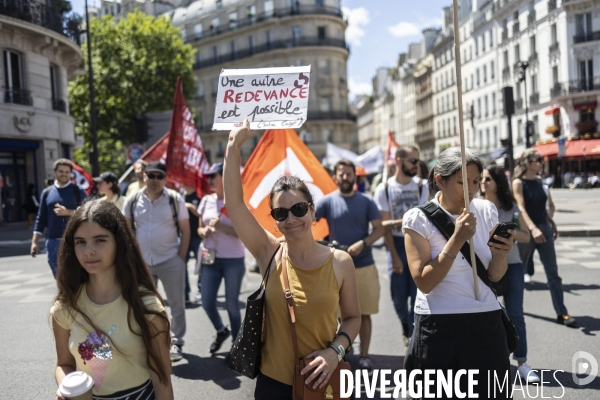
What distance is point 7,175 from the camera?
928 inches

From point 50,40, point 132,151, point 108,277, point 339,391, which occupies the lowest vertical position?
point 339,391

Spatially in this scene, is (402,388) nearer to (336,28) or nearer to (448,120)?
(336,28)

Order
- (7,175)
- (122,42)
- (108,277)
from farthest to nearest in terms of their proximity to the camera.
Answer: (122,42), (7,175), (108,277)

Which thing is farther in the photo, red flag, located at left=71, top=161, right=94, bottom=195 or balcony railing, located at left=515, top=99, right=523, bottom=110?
balcony railing, located at left=515, top=99, right=523, bottom=110

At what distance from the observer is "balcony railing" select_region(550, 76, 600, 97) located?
4056 cm

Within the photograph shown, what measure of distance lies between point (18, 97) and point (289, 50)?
37816mm

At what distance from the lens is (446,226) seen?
9.99ft

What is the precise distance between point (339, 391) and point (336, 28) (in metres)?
60.1

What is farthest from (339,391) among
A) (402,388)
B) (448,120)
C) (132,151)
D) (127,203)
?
(448,120)

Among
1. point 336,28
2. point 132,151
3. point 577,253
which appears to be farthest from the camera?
point 336,28

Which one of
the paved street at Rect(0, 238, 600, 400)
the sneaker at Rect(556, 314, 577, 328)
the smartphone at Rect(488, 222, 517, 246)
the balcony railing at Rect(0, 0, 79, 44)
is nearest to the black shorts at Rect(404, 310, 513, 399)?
A: the smartphone at Rect(488, 222, 517, 246)

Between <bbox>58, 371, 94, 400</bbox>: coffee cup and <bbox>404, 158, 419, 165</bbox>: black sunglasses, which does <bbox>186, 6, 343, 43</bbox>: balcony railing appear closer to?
<bbox>404, 158, 419, 165</bbox>: black sunglasses

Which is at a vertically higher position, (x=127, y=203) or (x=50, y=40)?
(x=50, y=40)

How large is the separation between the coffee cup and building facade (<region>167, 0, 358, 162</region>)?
5444cm
